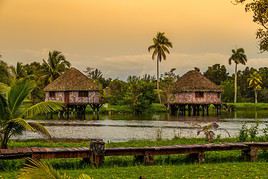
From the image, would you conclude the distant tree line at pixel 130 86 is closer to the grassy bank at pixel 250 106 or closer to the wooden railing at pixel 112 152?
the grassy bank at pixel 250 106

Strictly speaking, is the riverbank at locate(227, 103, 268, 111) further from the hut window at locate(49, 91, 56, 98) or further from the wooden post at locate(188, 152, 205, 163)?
the wooden post at locate(188, 152, 205, 163)

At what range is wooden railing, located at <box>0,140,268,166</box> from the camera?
480 inches

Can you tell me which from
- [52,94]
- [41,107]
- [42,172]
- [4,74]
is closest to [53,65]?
[52,94]

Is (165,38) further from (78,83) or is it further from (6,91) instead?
(6,91)

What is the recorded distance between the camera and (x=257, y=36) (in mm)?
17938

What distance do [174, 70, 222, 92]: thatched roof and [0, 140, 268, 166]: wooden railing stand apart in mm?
51242

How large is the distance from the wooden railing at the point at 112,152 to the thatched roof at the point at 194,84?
51242 millimetres

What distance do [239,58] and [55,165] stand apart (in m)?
80.1

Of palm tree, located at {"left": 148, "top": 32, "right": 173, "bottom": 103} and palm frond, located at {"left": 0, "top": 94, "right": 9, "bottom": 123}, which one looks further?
palm tree, located at {"left": 148, "top": 32, "right": 173, "bottom": 103}

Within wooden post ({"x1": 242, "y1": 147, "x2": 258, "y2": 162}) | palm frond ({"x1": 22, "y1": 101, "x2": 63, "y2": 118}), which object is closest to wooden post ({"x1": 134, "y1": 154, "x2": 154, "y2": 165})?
wooden post ({"x1": 242, "y1": 147, "x2": 258, "y2": 162})

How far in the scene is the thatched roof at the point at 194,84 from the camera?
216 ft

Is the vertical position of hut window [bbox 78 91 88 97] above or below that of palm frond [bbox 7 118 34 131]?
above

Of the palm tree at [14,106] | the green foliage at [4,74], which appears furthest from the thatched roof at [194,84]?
the palm tree at [14,106]

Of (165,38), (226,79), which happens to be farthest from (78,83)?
(226,79)
